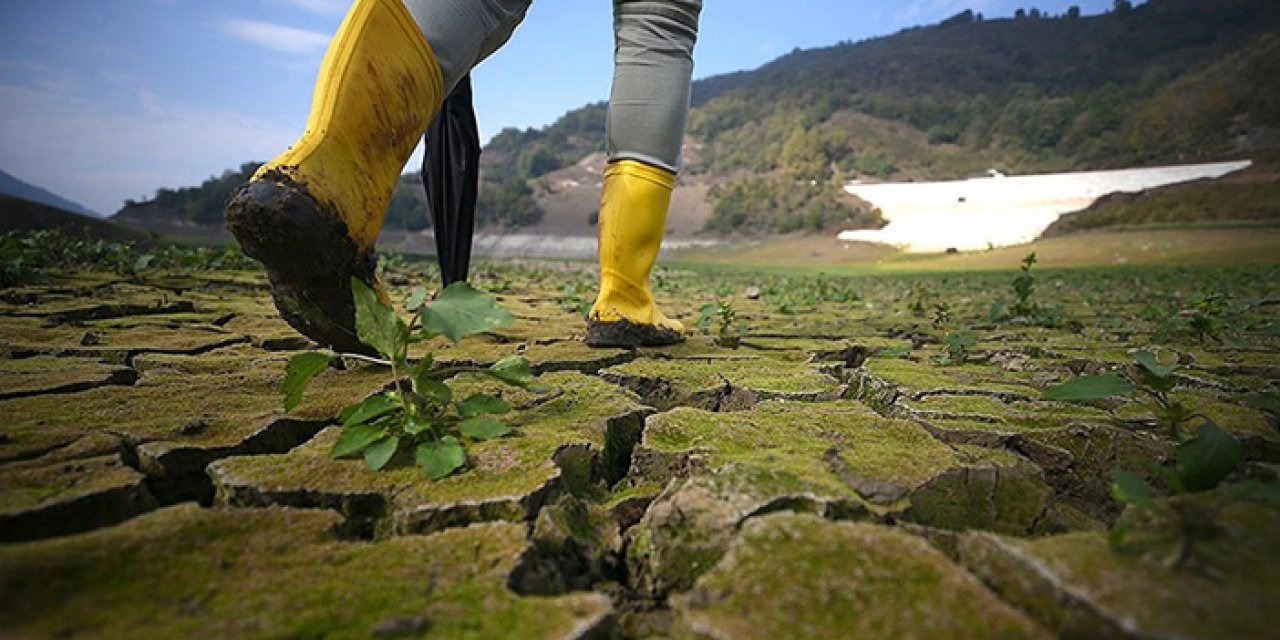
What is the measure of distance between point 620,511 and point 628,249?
3.68 ft

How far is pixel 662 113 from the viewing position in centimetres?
195

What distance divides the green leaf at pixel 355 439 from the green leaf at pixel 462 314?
0.53 feet

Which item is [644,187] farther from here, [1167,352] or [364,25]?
[1167,352]

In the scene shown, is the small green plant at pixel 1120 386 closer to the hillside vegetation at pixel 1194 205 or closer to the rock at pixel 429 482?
the rock at pixel 429 482

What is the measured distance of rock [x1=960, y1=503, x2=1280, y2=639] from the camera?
535 mm

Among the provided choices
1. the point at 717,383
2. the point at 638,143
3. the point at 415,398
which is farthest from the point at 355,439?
the point at 638,143

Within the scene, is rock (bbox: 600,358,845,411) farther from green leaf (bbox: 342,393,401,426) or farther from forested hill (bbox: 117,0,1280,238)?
forested hill (bbox: 117,0,1280,238)

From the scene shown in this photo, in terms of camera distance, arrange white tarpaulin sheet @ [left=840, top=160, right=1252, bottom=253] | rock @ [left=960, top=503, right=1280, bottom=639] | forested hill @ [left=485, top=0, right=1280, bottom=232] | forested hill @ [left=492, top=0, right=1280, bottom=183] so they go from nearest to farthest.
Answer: rock @ [left=960, top=503, right=1280, bottom=639] → white tarpaulin sheet @ [left=840, top=160, right=1252, bottom=253] → forested hill @ [left=492, top=0, right=1280, bottom=183] → forested hill @ [left=485, top=0, right=1280, bottom=232]

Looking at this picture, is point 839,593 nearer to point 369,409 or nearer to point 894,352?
point 369,409

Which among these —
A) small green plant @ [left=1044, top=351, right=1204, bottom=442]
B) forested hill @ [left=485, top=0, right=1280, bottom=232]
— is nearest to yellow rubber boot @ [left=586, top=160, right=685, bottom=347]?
small green plant @ [left=1044, top=351, right=1204, bottom=442]

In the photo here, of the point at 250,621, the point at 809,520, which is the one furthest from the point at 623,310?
the point at 250,621

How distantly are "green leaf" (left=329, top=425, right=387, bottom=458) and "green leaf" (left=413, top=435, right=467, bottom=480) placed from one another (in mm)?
66

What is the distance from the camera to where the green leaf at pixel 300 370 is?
102cm

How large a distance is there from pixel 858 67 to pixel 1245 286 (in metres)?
77.6
